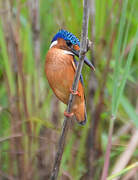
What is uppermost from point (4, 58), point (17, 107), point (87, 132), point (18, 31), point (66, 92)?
point (18, 31)

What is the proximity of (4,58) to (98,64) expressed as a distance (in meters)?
0.60

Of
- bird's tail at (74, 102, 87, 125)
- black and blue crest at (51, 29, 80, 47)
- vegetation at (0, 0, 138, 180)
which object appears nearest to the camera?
black and blue crest at (51, 29, 80, 47)

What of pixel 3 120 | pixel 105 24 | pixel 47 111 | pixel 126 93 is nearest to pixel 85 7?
pixel 105 24

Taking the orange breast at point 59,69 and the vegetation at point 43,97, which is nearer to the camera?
the orange breast at point 59,69

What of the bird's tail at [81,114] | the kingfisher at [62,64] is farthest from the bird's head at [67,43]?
the bird's tail at [81,114]

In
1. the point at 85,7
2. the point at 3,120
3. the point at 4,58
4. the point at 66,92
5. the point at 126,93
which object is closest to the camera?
the point at 85,7

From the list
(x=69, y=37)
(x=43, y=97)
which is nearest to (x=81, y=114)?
(x=69, y=37)

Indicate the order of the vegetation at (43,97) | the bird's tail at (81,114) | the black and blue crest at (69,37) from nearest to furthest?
the black and blue crest at (69,37) → the bird's tail at (81,114) → the vegetation at (43,97)

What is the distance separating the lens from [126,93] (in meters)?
2.88

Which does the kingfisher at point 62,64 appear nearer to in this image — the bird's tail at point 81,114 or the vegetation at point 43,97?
the bird's tail at point 81,114

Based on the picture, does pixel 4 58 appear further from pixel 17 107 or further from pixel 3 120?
pixel 3 120

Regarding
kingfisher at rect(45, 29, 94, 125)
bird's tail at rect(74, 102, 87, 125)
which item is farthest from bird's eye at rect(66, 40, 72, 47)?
bird's tail at rect(74, 102, 87, 125)

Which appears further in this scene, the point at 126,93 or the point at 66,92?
the point at 126,93

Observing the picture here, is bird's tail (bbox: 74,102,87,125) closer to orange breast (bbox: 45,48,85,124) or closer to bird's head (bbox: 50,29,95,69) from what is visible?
orange breast (bbox: 45,48,85,124)
